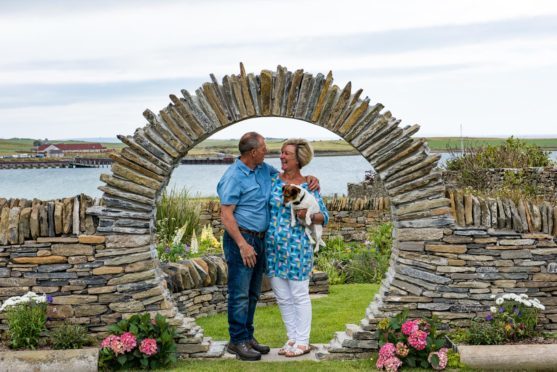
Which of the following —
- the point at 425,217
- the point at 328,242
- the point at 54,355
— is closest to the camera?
the point at 54,355

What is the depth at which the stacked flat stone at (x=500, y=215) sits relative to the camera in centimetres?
720

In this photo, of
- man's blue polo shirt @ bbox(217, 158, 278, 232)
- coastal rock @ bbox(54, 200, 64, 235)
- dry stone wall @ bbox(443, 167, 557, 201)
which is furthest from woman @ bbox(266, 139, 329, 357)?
dry stone wall @ bbox(443, 167, 557, 201)

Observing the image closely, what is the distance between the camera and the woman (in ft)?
22.7

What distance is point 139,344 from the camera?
6.86 meters

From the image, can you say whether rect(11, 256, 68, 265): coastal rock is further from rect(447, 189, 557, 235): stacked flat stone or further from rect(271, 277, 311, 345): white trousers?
rect(447, 189, 557, 235): stacked flat stone

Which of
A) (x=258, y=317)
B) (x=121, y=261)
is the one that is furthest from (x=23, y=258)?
(x=258, y=317)

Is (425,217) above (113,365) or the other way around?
above

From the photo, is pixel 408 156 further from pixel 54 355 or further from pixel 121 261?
pixel 54 355

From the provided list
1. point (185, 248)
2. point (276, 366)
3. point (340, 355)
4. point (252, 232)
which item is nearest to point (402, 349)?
point (340, 355)

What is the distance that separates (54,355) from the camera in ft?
22.1

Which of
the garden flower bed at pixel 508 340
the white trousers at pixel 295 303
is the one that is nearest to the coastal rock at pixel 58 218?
the white trousers at pixel 295 303

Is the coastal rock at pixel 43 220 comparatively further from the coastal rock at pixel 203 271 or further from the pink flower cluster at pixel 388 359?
the pink flower cluster at pixel 388 359

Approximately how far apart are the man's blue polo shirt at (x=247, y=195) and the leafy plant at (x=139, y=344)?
1.28m

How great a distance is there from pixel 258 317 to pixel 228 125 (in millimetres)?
3381
